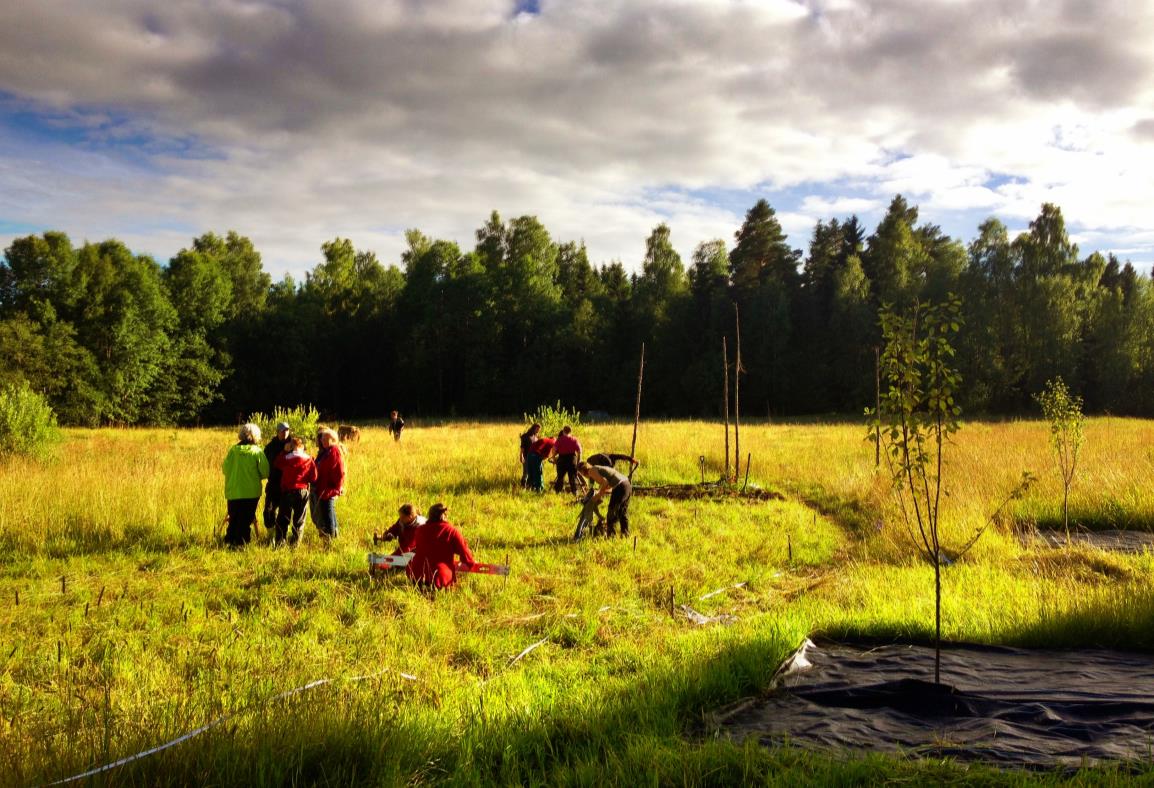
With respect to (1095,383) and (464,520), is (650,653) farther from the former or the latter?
(1095,383)

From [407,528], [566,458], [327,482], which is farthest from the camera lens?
[566,458]

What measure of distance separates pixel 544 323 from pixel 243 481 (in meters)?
48.2

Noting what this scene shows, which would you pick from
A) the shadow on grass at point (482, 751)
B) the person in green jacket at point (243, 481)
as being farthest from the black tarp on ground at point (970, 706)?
the person in green jacket at point (243, 481)

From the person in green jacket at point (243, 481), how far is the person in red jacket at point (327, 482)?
0.70 meters

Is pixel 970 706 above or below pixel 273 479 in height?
below

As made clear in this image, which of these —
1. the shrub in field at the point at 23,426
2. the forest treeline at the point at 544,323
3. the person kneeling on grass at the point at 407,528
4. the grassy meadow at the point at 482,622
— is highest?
the forest treeline at the point at 544,323

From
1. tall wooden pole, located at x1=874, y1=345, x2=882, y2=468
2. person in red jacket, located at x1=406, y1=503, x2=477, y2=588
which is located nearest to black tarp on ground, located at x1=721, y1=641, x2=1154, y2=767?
tall wooden pole, located at x1=874, y1=345, x2=882, y2=468

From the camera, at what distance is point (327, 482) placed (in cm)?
916

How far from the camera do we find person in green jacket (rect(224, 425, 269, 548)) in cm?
866

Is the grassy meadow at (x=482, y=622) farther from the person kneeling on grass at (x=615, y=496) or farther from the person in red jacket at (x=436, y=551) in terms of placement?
the person kneeling on grass at (x=615, y=496)

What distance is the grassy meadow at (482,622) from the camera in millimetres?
3250

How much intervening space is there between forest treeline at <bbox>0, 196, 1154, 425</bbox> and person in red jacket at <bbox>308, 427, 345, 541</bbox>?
34.3m

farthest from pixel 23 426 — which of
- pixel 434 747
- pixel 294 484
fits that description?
pixel 434 747

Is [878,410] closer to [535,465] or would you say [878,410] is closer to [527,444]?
[535,465]
